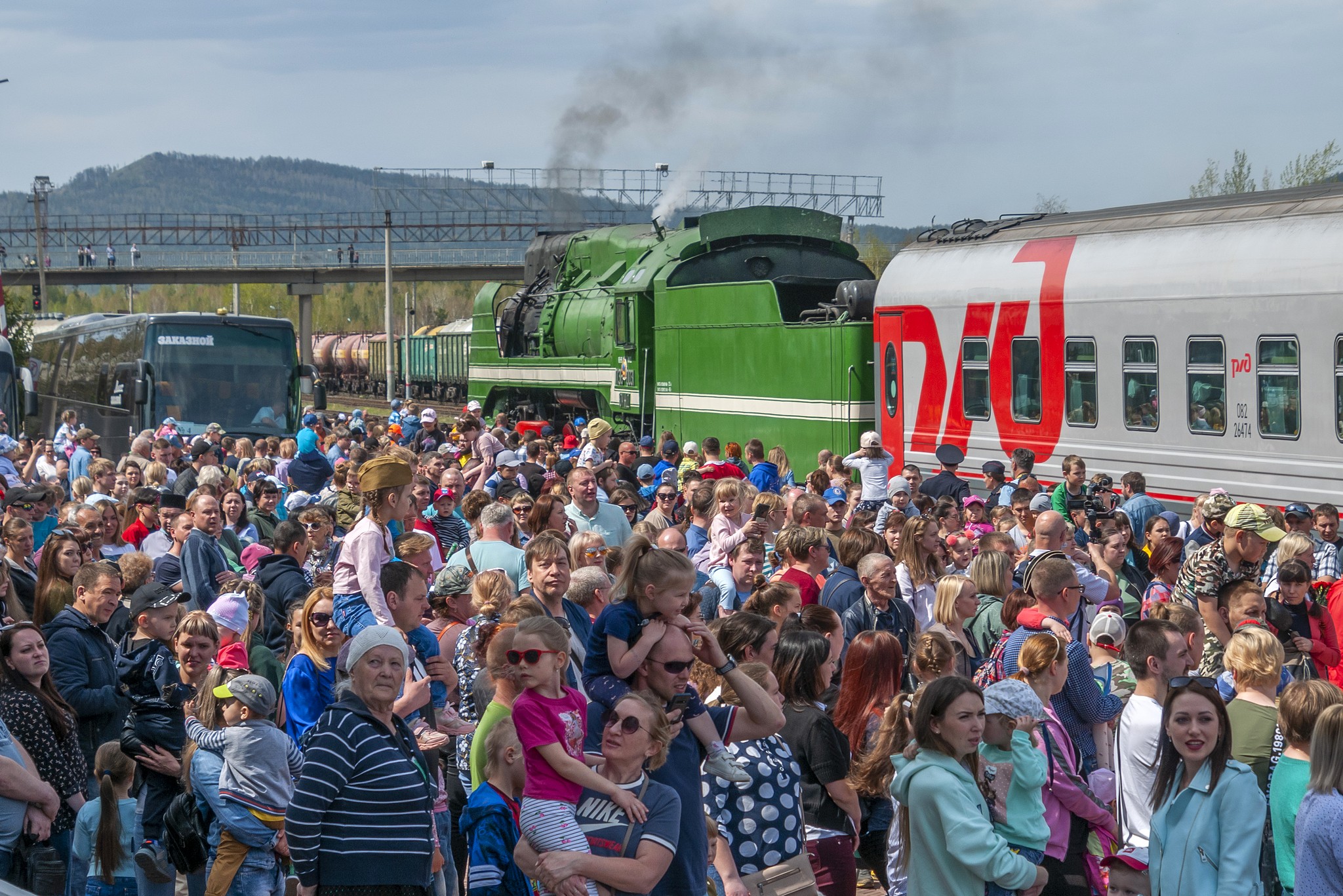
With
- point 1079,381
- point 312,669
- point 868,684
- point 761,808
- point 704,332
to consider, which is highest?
point 704,332

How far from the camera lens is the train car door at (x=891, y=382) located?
18375mm

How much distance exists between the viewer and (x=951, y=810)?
191 inches

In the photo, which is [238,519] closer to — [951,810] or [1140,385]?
[951,810]

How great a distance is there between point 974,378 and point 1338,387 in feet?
16.5

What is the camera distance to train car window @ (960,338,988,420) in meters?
16.8

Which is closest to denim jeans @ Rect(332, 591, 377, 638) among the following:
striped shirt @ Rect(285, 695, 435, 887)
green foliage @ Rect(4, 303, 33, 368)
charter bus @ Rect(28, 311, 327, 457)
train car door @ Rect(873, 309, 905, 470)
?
striped shirt @ Rect(285, 695, 435, 887)

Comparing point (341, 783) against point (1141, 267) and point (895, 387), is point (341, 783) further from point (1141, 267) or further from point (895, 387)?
point (895, 387)

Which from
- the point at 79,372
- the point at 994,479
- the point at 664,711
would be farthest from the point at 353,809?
the point at 79,372

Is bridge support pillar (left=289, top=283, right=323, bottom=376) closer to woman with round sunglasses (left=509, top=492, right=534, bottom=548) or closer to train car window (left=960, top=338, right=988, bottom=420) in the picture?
train car window (left=960, top=338, right=988, bottom=420)

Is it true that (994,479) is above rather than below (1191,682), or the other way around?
above

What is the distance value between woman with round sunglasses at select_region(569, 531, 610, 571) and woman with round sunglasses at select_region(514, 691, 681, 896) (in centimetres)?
347

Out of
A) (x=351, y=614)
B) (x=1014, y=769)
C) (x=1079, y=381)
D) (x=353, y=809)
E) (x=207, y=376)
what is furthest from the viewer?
(x=207, y=376)

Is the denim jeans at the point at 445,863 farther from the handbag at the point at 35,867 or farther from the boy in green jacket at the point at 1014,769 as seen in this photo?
the boy in green jacket at the point at 1014,769

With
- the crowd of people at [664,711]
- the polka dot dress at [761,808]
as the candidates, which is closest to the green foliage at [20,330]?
the crowd of people at [664,711]
